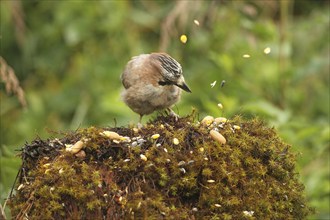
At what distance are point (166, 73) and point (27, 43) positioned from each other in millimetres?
5810

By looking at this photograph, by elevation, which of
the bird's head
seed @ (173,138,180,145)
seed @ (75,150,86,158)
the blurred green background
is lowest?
seed @ (75,150,86,158)

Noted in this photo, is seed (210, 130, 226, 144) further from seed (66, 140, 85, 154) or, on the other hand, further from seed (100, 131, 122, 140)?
seed (66, 140, 85, 154)

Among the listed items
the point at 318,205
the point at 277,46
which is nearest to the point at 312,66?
the point at 277,46

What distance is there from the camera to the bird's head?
20.4 feet

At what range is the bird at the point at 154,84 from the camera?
6270 millimetres

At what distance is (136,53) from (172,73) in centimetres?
466

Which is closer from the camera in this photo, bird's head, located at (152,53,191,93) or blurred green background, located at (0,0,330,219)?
bird's head, located at (152,53,191,93)

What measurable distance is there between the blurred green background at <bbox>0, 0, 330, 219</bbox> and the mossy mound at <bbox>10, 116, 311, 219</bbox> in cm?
380

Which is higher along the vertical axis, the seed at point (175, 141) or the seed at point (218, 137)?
the seed at point (218, 137)

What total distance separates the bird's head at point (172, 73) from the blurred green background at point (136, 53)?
Result: 2.46 meters

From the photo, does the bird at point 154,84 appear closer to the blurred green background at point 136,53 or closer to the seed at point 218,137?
the seed at point 218,137

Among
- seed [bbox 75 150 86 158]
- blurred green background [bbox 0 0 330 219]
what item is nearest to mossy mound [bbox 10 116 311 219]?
seed [bbox 75 150 86 158]

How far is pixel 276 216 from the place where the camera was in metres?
4.92

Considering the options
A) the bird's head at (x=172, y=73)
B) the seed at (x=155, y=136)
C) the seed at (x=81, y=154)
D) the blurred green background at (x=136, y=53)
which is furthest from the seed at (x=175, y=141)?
the blurred green background at (x=136, y=53)
